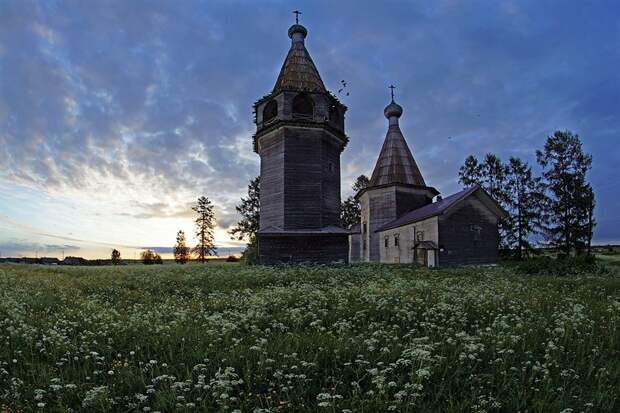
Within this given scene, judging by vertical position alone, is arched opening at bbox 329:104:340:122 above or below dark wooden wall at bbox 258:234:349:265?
above

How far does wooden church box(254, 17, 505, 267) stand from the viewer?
89.6ft

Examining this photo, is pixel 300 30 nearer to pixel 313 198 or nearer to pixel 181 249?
pixel 313 198

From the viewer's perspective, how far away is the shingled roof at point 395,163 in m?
39.0

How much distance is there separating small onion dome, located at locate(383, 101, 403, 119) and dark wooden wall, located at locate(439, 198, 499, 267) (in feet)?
57.6

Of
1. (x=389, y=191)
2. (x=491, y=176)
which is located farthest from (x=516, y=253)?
(x=389, y=191)

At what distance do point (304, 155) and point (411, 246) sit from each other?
39.7 feet

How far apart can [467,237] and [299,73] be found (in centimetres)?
1832

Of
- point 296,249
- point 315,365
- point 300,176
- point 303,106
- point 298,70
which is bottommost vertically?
point 315,365

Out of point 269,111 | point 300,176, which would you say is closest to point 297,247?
A: point 300,176

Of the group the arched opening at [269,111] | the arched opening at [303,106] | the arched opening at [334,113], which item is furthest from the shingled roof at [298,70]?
the arched opening at [334,113]

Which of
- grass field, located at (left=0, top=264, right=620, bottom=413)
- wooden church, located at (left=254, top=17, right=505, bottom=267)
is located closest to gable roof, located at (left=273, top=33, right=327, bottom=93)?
wooden church, located at (left=254, top=17, right=505, bottom=267)

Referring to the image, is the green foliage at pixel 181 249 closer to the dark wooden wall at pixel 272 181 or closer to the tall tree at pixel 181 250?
the tall tree at pixel 181 250

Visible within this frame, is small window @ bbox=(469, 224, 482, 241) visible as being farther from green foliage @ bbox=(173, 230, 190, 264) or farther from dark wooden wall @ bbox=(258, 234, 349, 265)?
green foliage @ bbox=(173, 230, 190, 264)

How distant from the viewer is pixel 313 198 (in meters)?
27.5
